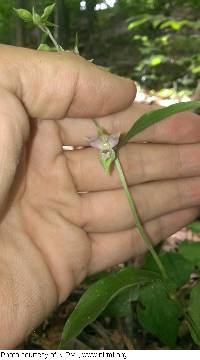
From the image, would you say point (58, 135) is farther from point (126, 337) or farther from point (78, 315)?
point (126, 337)

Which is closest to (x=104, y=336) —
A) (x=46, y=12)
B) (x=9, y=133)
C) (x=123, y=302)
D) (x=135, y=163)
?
(x=123, y=302)

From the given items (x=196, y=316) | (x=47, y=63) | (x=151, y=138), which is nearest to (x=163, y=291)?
(x=196, y=316)

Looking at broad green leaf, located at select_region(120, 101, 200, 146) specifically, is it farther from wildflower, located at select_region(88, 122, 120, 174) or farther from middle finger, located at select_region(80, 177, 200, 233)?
middle finger, located at select_region(80, 177, 200, 233)

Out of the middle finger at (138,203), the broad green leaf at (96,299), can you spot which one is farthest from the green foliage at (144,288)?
the middle finger at (138,203)

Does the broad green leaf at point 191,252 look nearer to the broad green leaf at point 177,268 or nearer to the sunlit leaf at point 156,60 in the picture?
the broad green leaf at point 177,268

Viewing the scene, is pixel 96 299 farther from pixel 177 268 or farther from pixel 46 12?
pixel 46 12

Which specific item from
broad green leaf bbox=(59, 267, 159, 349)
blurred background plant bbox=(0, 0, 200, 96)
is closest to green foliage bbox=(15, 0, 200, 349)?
broad green leaf bbox=(59, 267, 159, 349)
